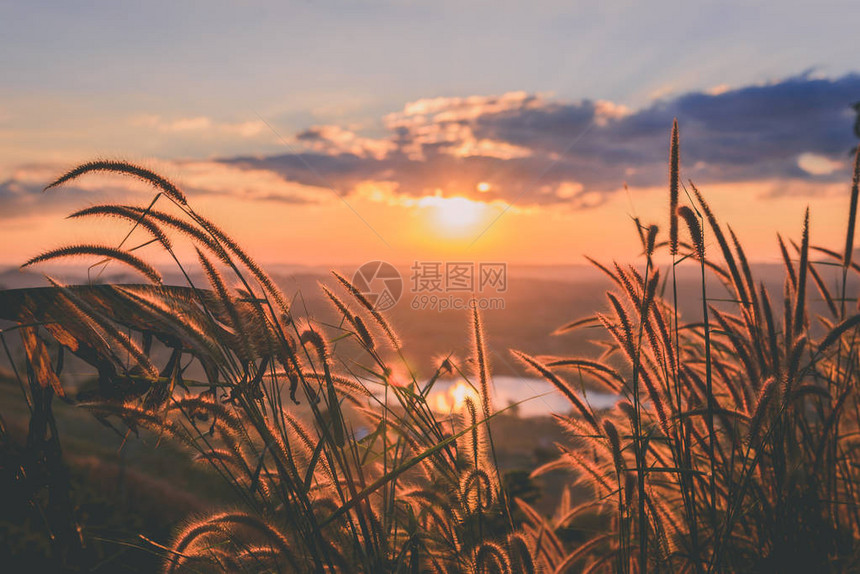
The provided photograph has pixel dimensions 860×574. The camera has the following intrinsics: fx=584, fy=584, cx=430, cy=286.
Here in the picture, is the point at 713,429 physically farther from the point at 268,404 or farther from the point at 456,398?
the point at 268,404

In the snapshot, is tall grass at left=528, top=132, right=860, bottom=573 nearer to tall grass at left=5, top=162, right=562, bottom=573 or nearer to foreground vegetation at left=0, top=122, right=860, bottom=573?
foreground vegetation at left=0, top=122, right=860, bottom=573

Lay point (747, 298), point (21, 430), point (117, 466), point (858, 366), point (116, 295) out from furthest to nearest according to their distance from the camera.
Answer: point (117, 466) → point (21, 430) → point (858, 366) → point (747, 298) → point (116, 295)

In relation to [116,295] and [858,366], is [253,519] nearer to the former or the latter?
[116,295]

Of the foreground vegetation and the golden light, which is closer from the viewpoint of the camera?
the foreground vegetation

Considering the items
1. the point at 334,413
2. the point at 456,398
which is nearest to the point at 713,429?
the point at 456,398

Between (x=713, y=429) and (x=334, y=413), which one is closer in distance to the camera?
(x=334, y=413)

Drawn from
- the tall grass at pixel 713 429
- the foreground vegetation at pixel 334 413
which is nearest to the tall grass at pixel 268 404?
the foreground vegetation at pixel 334 413

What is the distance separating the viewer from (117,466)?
602cm

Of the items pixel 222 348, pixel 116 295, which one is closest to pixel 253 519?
pixel 222 348

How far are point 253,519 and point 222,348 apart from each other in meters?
0.43

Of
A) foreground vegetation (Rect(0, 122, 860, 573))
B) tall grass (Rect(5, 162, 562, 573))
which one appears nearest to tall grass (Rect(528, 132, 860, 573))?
foreground vegetation (Rect(0, 122, 860, 573))

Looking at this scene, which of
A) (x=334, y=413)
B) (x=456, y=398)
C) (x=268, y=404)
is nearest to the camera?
(x=334, y=413)

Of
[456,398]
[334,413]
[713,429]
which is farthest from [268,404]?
[713,429]

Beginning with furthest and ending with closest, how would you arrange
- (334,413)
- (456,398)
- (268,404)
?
(456,398), (268,404), (334,413)
